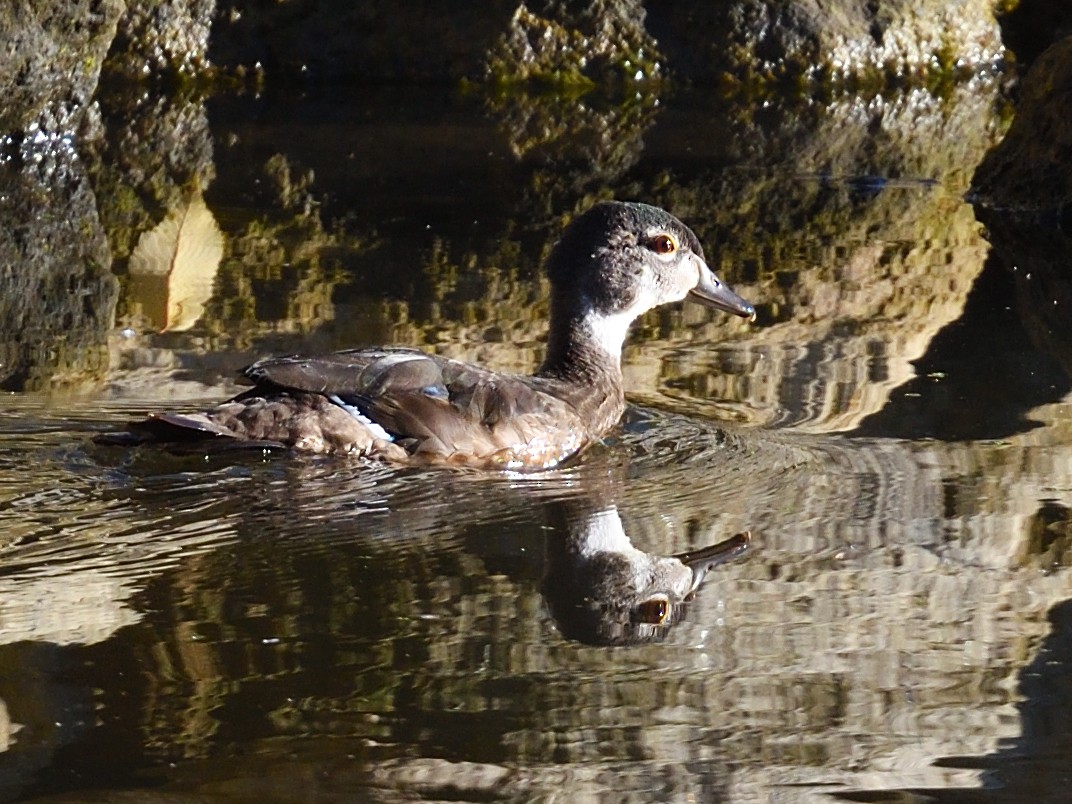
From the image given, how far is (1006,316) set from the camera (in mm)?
8828

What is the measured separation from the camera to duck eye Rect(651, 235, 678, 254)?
7.49m

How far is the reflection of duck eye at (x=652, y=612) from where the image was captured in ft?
16.1

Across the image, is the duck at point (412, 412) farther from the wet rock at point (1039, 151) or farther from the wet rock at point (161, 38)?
the wet rock at point (161, 38)

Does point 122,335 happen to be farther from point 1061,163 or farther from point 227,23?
point 227,23

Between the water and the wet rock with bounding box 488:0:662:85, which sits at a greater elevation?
the wet rock with bounding box 488:0:662:85

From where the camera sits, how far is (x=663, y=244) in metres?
7.51

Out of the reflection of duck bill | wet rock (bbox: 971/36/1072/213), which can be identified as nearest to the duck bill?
the reflection of duck bill

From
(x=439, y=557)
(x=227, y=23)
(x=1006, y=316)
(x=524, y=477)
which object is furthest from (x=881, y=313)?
(x=227, y=23)

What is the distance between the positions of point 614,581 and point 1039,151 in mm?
7715

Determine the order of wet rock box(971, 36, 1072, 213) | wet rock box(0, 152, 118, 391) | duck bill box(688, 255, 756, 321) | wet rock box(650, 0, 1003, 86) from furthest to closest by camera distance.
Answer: wet rock box(650, 0, 1003, 86)
wet rock box(971, 36, 1072, 213)
duck bill box(688, 255, 756, 321)
wet rock box(0, 152, 118, 391)

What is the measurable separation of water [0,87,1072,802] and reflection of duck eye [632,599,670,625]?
0.08 feet

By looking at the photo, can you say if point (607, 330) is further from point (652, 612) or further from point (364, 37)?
point (364, 37)

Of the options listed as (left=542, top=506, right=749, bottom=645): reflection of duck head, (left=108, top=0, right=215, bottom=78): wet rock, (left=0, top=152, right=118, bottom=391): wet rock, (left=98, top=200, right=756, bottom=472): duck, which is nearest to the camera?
(left=542, top=506, right=749, bottom=645): reflection of duck head

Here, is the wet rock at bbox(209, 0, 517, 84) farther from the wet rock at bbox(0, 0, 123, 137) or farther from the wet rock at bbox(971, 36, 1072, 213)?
the wet rock at bbox(971, 36, 1072, 213)
